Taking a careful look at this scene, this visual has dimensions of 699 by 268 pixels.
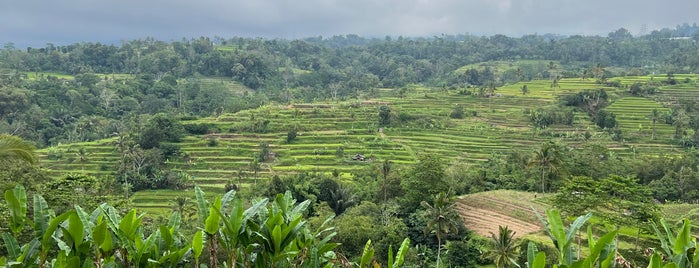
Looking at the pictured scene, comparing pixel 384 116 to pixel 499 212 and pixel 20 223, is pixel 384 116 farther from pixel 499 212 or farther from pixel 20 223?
pixel 20 223

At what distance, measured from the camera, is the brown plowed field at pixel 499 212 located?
23766mm

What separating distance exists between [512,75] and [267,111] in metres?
47.8

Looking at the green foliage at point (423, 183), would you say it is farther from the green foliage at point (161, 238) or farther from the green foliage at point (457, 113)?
the green foliage at point (457, 113)

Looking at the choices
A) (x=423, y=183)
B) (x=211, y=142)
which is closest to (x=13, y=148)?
(x=423, y=183)

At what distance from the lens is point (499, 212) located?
25328 millimetres

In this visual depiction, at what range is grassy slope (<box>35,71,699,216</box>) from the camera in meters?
35.3

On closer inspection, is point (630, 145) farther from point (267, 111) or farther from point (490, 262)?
point (267, 111)

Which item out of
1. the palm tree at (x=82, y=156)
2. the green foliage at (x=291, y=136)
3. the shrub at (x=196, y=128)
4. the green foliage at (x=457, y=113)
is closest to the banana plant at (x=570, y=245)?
the palm tree at (x=82, y=156)

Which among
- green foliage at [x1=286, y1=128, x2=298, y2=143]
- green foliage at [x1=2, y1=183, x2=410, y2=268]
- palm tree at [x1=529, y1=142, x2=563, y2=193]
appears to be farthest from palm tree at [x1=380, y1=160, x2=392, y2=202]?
green foliage at [x1=2, y1=183, x2=410, y2=268]

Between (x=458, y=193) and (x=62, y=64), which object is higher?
(x=62, y=64)

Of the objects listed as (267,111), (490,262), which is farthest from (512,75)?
(490,262)

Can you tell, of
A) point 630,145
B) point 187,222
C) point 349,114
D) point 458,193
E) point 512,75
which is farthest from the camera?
point 512,75

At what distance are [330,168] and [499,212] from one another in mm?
13629

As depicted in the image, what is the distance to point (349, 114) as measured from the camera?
46531 mm
